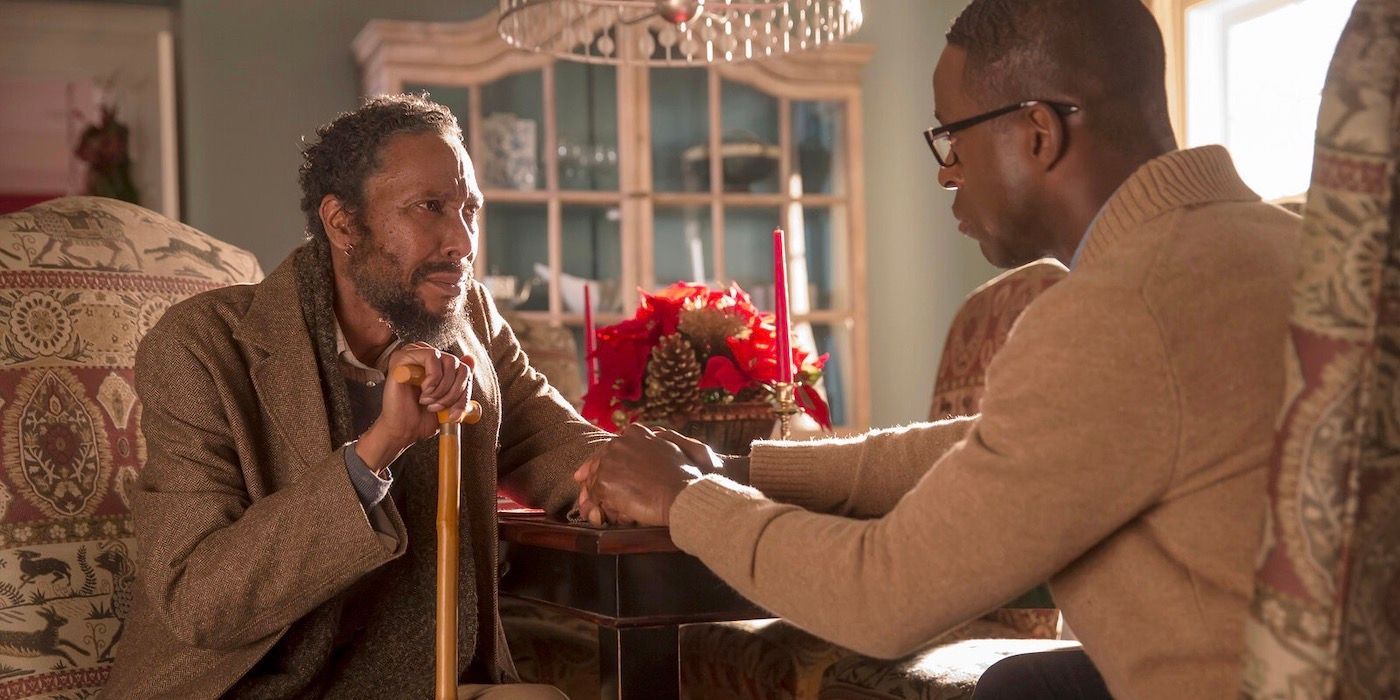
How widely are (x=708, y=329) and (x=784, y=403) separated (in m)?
0.17

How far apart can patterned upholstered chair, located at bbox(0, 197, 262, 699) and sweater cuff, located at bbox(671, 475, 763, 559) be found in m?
0.97

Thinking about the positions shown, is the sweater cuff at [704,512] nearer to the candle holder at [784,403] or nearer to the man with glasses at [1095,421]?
the man with glasses at [1095,421]

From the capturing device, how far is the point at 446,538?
4.94 ft

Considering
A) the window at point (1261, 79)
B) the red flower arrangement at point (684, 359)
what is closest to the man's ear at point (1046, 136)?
the red flower arrangement at point (684, 359)

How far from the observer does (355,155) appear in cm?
192

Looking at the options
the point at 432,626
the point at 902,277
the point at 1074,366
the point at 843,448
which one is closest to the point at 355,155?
the point at 432,626

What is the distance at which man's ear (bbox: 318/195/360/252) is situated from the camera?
1.93 metres

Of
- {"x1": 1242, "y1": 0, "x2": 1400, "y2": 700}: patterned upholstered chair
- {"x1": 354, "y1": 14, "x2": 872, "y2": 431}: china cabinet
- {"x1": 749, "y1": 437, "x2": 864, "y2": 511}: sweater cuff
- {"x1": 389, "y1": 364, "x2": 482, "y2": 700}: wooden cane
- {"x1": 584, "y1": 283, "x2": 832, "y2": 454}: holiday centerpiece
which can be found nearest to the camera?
{"x1": 1242, "y1": 0, "x2": 1400, "y2": 700}: patterned upholstered chair

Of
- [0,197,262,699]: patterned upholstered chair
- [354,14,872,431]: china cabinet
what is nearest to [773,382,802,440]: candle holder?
[0,197,262,699]: patterned upholstered chair

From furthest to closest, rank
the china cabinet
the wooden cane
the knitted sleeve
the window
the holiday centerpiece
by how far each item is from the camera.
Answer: the china cabinet, the window, the holiday centerpiece, the wooden cane, the knitted sleeve

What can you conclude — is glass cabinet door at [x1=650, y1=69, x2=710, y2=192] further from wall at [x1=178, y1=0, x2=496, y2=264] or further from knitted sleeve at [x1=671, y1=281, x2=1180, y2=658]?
knitted sleeve at [x1=671, y1=281, x2=1180, y2=658]

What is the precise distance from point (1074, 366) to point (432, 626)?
1022 millimetres

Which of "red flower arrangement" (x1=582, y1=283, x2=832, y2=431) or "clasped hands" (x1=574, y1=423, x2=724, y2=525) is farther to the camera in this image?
"red flower arrangement" (x1=582, y1=283, x2=832, y2=431)

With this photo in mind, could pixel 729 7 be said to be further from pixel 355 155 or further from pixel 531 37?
pixel 355 155
